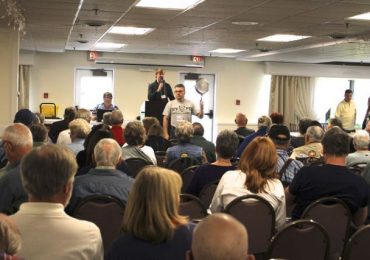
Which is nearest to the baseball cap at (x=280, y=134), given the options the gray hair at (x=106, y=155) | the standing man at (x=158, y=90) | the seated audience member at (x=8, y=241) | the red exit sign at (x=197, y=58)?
the gray hair at (x=106, y=155)

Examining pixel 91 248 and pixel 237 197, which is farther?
pixel 237 197

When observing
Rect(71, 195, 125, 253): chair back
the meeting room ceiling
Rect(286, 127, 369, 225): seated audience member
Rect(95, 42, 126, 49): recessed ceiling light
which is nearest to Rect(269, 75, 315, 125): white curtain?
the meeting room ceiling

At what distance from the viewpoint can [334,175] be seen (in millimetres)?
3580

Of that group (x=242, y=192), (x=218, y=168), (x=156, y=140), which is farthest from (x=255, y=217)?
(x=156, y=140)

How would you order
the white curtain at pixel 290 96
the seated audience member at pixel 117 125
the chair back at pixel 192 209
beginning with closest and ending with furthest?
the chair back at pixel 192 209 → the seated audience member at pixel 117 125 → the white curtain at pixel 290 96

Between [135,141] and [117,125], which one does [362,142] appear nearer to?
[135,141]

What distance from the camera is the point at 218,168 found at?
418 centimetres

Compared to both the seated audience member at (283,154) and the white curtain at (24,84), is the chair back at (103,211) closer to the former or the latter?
the seated audience member at (283,154)

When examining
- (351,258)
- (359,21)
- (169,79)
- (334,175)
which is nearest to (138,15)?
(359,21)

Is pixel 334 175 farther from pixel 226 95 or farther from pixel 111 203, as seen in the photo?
pixel 226 95

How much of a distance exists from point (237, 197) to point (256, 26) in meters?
5.55

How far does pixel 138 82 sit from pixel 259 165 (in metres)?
11.9

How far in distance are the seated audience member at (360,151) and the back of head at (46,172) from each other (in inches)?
162

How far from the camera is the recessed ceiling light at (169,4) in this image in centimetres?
645
